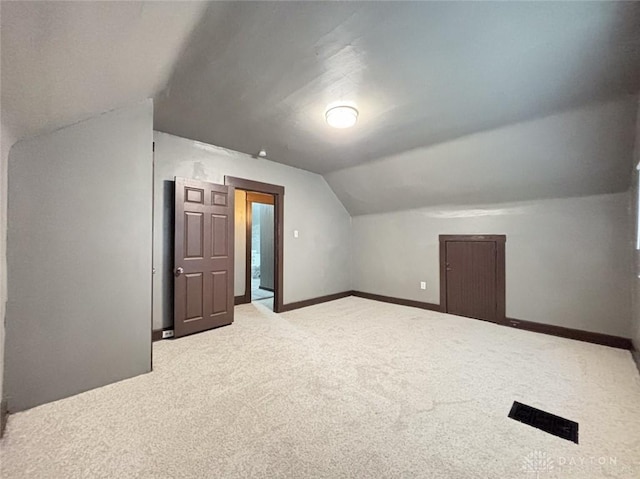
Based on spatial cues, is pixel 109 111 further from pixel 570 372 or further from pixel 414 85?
pixel 570 372

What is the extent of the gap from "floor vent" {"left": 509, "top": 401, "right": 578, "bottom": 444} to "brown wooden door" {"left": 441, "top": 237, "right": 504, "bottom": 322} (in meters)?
2.18

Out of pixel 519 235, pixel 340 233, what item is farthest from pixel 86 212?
pixel 519 235

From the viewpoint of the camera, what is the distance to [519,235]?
11.8ft

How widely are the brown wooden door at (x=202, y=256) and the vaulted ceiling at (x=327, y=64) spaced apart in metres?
0.83

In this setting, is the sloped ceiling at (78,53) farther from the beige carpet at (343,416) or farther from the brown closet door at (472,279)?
the brown closet door at (472,279)

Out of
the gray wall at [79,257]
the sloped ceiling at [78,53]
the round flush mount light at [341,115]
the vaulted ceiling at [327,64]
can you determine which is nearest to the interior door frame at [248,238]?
the vaulted ceiling at [327,64]

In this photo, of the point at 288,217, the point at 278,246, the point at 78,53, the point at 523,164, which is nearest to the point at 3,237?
the point at 78,53

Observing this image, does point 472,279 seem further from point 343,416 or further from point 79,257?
point 79,257

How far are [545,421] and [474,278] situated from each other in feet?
8.20

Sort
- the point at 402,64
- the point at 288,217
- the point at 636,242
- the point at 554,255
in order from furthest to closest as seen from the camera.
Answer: the point at 288,217 < the point at 554,255 < the point at 636,242 < the point at 402,64

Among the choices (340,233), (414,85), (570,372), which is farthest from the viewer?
(340,233)

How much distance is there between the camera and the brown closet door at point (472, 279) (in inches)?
151

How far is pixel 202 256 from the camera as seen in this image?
133 inches

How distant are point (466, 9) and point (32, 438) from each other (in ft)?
11.2
